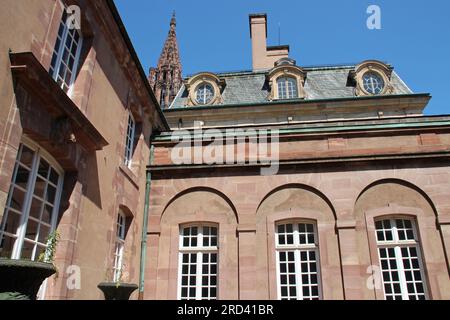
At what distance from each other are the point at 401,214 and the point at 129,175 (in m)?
6.41

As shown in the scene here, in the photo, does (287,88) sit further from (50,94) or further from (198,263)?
(50,94)

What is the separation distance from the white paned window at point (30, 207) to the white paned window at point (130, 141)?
326cm

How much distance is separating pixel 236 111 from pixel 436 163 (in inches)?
389

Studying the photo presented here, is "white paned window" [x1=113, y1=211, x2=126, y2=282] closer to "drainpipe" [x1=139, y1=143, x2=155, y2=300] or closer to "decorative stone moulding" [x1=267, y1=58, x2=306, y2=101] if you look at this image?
"drainpipe" [x1=139, y1=143, x2=155, y2=300]

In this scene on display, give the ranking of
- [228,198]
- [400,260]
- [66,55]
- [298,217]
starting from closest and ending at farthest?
[66,55] → [400,260] → [298,217] → [228,198]

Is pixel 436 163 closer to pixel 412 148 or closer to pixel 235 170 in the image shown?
pixel 412 148

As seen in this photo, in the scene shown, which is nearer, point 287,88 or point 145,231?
point 145,231

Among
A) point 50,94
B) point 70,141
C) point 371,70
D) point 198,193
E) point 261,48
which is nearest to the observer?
point 50,94

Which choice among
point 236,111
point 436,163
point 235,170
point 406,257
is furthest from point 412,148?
point 236,111

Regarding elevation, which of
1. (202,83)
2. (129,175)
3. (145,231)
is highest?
(202,83)

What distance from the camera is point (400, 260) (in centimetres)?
905

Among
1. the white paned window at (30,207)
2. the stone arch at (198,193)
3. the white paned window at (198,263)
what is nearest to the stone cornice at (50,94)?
the white paned window at (30,207)

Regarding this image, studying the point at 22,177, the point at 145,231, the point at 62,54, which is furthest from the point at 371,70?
the point at 22,177

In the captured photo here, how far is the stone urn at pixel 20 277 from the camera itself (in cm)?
383
